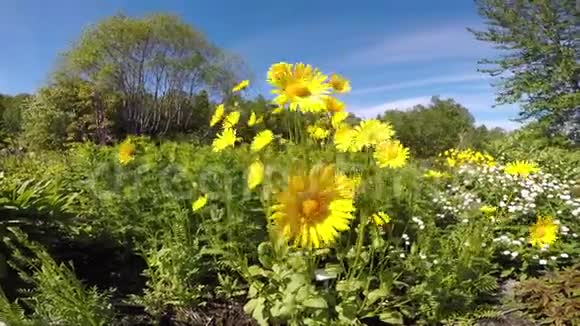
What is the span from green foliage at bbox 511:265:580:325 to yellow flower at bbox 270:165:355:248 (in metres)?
1.63

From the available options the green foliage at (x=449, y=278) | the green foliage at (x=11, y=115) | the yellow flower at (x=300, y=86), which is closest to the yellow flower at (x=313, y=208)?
the yellow flower at (x=300, y=86)

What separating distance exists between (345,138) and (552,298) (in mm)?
1504

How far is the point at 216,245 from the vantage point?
2428mm

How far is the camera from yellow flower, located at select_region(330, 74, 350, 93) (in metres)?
1.87

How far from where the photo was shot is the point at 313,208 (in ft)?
4.55

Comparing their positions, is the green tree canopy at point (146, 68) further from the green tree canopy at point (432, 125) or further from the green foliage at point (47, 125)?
the green tree canopy at point (432, 125)

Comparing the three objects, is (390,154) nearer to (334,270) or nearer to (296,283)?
(334,270)

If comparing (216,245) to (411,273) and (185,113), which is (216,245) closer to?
(411,273)

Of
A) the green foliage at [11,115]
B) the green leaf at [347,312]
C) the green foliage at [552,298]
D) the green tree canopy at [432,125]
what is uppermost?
the green foliage at [11,115]

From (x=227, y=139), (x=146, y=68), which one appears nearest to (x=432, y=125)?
(x=146, y=68)

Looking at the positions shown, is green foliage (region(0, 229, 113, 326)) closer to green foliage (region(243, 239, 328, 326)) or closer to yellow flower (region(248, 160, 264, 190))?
green foliage (region(243, 239, 328, 326))

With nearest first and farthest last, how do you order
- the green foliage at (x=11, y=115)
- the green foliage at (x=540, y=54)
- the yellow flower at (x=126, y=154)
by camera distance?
1. the yellow flower at (x=126, y=154)
2. the green foliage at (x=540, y=54)
3. the green foliage at (x=11, y=115)

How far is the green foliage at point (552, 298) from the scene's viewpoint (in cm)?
242

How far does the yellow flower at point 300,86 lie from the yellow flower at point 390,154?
496mm
